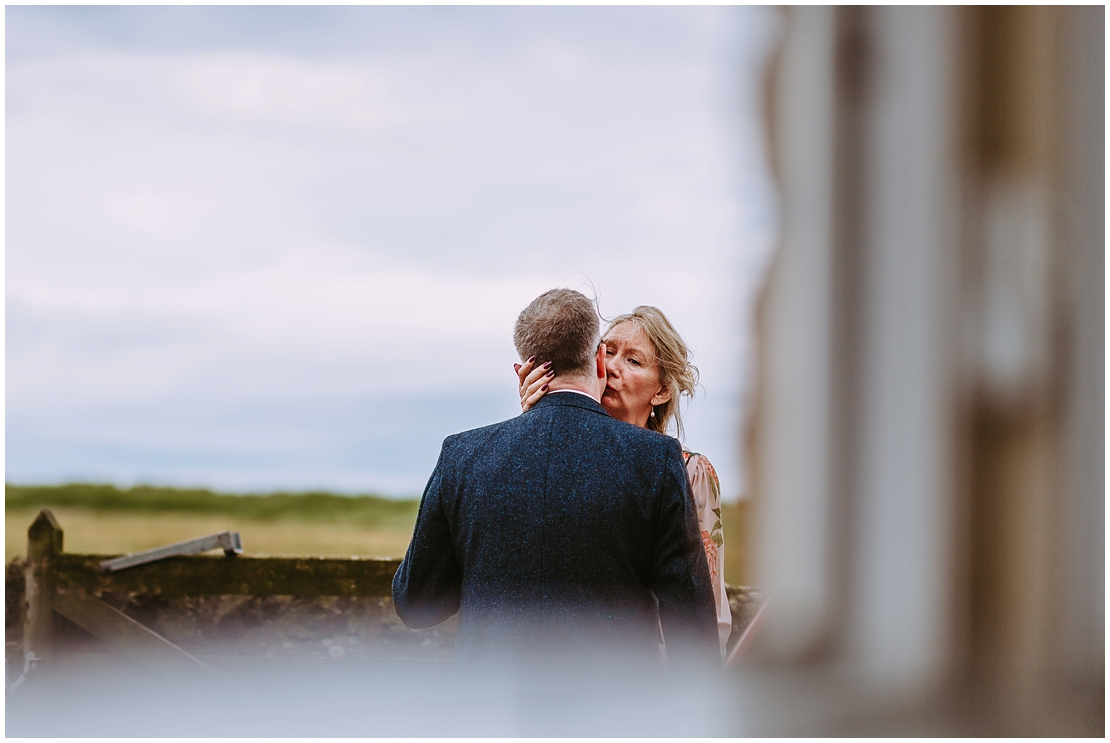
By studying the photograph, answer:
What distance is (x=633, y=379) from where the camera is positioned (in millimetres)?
2094

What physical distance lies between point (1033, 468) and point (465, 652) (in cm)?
109

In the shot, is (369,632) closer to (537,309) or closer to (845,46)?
(537,309)

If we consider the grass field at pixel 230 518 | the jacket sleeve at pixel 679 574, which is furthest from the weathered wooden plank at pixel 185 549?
Result: the jacket sleeve at pixel 679 574

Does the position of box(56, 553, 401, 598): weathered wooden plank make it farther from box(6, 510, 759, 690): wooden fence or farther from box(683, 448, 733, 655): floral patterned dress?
box(683, 448, 733, 655): floral patterned dress

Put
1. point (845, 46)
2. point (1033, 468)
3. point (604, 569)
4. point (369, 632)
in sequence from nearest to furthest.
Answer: point (1033, 468) < point (845, 46) < point (604, 569) < point (369, 632)

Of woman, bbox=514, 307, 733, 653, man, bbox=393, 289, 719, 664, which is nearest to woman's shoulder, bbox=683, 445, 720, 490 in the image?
woman, bbox=514, 307, 733, 653

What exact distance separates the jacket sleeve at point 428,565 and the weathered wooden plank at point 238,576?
1.36 m

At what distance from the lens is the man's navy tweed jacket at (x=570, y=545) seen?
4.82 feet

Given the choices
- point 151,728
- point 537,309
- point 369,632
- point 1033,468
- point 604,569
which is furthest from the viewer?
point 369,632

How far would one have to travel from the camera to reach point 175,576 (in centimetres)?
301

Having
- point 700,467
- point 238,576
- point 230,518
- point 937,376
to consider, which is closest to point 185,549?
point 238,576

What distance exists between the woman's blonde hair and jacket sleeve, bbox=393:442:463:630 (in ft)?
2.39

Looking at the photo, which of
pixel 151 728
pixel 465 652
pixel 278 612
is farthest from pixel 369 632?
pixel 465 652

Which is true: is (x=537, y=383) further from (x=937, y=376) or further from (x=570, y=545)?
(x=937, y=376)
